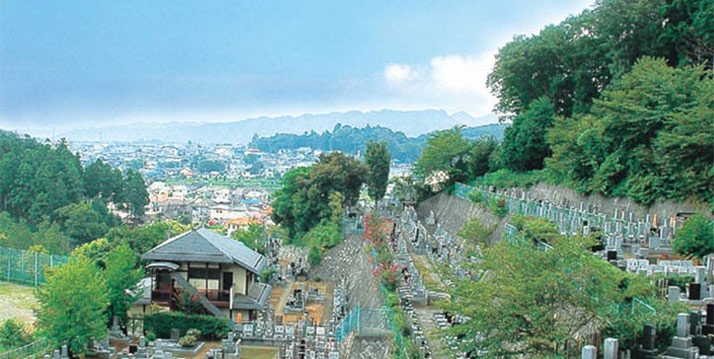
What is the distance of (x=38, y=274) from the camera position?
3438 cm

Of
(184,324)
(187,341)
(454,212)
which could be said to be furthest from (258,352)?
(454,212)

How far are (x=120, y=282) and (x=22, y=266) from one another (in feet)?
45.9

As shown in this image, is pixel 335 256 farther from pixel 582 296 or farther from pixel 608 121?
pixel 582 296

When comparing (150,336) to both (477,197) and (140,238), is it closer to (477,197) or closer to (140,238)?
(140,238)

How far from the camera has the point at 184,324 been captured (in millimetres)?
24688

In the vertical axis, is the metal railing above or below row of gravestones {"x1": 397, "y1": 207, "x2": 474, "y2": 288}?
below

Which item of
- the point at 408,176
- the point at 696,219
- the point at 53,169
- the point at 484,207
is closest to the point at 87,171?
the point at 53,169

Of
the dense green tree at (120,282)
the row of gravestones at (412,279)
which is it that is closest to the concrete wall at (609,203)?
the row of gravestones at (412,279)

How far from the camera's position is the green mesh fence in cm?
3431

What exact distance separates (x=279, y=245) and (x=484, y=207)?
2036 centimetres

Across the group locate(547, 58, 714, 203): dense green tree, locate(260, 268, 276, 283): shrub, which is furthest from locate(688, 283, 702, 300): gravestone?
locate(260, 268, 276, 283): shrub

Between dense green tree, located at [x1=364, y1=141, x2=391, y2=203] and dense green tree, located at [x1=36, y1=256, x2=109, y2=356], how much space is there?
108 ft

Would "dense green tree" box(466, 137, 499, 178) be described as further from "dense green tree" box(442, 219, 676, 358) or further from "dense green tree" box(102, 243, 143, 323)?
"dense green tree" box(442, 219, 676, 358)

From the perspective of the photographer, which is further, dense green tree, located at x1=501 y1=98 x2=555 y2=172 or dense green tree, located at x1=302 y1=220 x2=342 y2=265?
dense green tree, located at x1=302 y1=220 x2=342 y2=265
